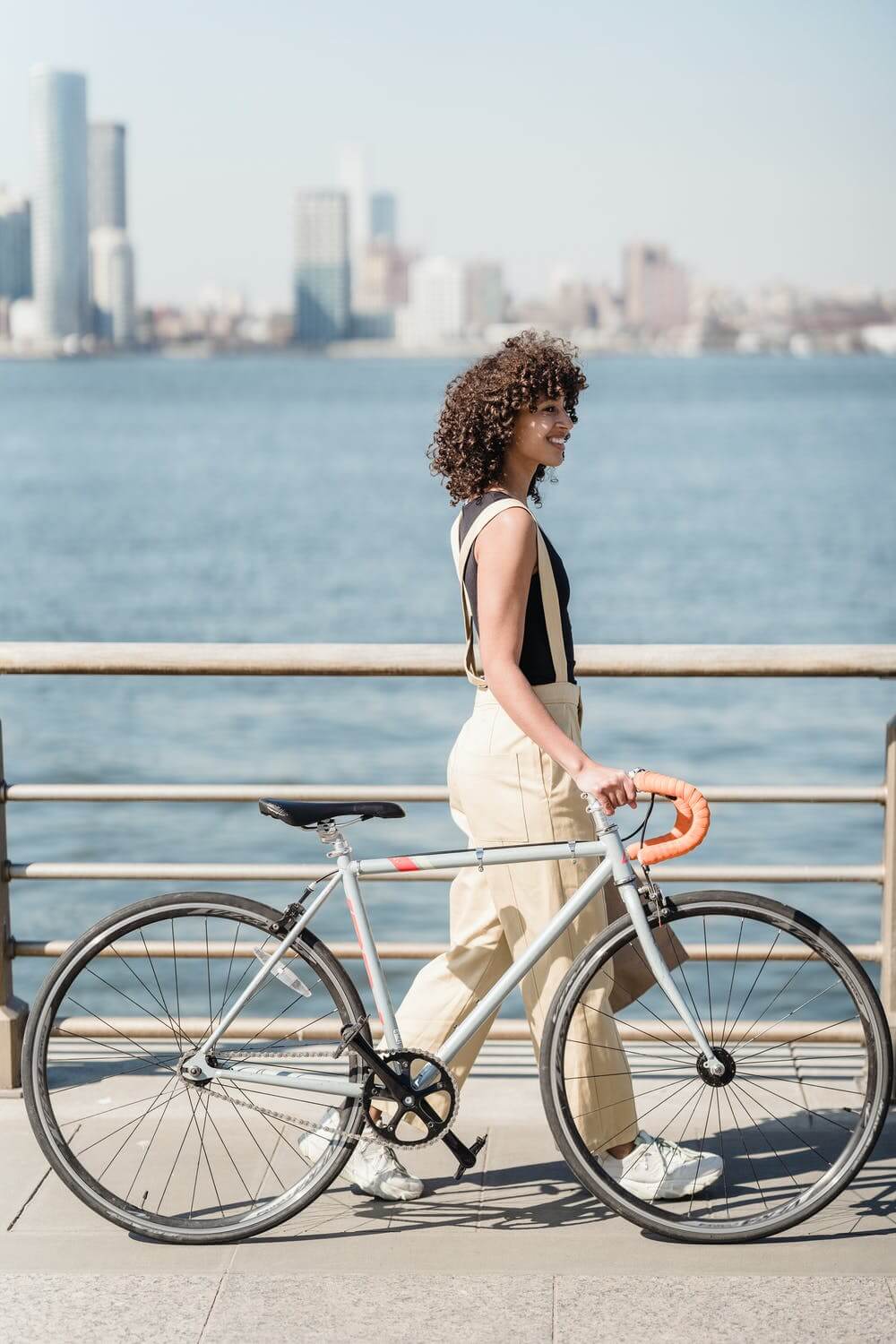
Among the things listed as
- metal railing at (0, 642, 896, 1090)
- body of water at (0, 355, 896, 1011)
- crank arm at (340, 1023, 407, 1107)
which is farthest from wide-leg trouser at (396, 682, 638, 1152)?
body of water at (0, 355, 896, 1011)

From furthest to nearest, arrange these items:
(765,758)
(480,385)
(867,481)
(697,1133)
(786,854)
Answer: (867,481), (765,758), (786,854), (697,1133), (480,385)

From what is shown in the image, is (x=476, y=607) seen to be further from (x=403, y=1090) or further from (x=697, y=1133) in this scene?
(x=697, y=1133)

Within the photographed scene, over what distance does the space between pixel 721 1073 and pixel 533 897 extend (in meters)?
0.53

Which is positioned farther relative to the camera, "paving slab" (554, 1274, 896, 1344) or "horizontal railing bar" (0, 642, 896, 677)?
"horizontal railing bar" (0, 642, 896, 677)

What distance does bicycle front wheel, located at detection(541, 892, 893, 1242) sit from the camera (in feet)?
12.1

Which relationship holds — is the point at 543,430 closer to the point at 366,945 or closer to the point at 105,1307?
the point at 366,945

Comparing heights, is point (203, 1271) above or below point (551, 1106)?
below

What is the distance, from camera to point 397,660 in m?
4.39

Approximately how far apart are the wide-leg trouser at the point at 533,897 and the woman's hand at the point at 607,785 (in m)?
0.17

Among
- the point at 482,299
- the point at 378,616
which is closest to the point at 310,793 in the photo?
the point at 378,616

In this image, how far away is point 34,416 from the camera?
126438 mm

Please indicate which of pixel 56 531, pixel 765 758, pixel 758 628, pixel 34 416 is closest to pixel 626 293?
pixel 34 416

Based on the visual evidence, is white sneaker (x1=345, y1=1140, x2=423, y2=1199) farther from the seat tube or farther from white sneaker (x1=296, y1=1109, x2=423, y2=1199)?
the seat tube

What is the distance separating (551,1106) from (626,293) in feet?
608
